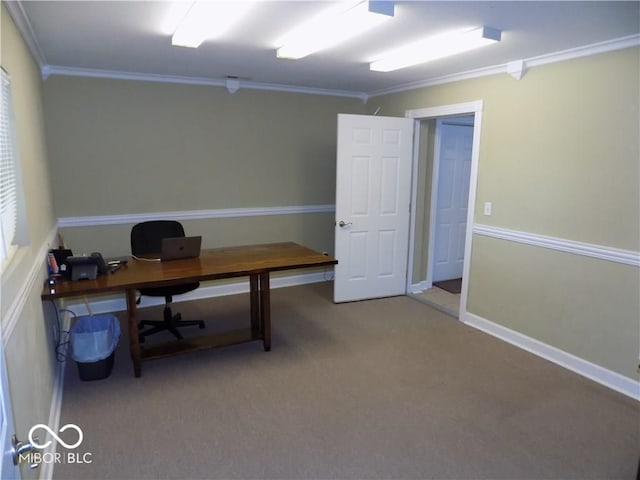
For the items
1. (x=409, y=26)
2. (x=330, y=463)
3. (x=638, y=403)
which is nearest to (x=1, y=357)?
(x=330, y=463)

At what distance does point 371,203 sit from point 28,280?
3153mm

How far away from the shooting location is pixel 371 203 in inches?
177

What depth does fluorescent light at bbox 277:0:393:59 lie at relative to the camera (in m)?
2.20

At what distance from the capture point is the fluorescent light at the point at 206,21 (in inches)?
89.9

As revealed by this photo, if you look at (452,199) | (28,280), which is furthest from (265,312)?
(452,199)

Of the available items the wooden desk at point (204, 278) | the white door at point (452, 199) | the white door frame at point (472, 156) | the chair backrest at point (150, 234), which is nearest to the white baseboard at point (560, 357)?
the white door frame at point (472, 156)

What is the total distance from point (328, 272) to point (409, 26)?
333 cm

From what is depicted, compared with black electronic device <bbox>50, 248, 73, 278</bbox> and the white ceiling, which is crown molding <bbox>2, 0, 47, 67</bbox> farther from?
black electronic device <bbox>50, 248, 73, 278</bbox>

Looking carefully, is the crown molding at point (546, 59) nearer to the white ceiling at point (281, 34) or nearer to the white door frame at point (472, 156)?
the white ceiling at point (281, 34)

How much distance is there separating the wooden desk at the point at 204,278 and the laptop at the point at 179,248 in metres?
0.06

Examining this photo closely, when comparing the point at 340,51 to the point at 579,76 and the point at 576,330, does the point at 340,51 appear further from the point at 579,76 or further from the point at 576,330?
the point at 576,330

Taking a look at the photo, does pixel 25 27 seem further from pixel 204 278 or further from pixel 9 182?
pixel 204 278

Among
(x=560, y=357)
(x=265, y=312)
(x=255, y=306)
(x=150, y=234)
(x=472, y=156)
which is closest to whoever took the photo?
(x=560, y=357)

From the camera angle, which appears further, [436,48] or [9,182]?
[436,48]
